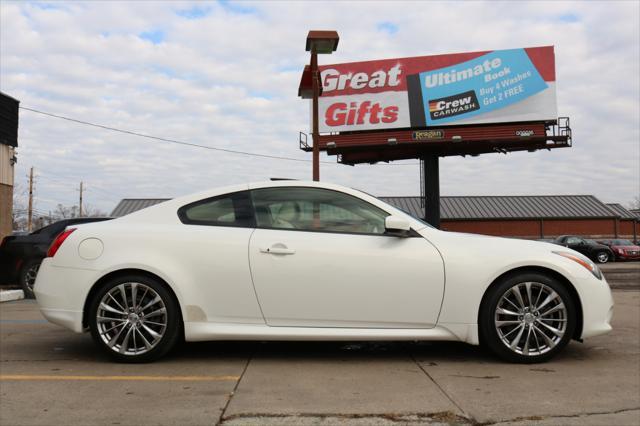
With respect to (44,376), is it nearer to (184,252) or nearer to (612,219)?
(184,252)

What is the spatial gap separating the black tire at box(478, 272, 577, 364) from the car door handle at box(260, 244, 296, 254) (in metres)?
1.58

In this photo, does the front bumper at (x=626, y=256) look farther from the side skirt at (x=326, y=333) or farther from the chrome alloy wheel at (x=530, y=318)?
the side skirt at (x=326, y=333)

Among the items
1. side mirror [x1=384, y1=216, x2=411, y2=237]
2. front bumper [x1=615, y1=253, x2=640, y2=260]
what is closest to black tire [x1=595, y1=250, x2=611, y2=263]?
front bumper [x1=615, y1=253, x2=640, y2=260]

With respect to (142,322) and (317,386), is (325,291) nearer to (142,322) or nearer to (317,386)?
(317,386)

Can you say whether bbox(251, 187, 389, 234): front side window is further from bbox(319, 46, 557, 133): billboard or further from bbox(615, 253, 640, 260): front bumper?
bbox(615, 253, 640, 260): front bumper

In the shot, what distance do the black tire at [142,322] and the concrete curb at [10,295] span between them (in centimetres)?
600

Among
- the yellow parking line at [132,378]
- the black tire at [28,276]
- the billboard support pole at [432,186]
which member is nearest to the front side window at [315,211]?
the yellow parking line at [132,378]

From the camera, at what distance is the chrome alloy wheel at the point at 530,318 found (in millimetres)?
4270

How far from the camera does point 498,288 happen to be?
4.28 meters

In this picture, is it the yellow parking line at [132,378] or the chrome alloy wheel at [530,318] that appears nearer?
the yellow parking line at [132,378]

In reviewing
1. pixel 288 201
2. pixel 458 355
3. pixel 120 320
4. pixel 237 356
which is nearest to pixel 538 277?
pixel 458 355

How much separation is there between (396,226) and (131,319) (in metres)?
2.19

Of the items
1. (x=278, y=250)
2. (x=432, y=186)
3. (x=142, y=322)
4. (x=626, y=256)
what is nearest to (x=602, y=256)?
(x=626, y=256)

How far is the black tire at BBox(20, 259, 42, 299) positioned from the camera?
388 inches
